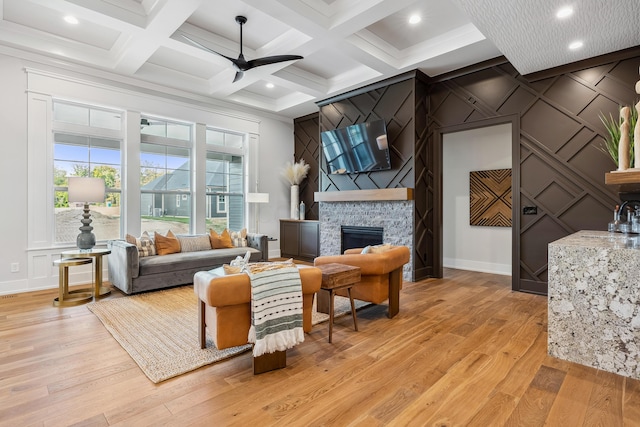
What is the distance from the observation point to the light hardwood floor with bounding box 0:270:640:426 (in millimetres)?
1752

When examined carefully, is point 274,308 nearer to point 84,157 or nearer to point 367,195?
point 367,195

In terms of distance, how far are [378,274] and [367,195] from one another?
231cm

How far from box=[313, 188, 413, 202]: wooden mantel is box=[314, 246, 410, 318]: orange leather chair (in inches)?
65.6

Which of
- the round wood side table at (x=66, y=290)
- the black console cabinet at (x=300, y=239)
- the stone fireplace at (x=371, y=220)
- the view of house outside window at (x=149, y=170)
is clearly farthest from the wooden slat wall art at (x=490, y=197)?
the round wood side table at (x=66, y=290)

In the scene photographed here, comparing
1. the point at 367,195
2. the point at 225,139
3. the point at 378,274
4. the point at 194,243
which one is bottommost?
the point at 378,274

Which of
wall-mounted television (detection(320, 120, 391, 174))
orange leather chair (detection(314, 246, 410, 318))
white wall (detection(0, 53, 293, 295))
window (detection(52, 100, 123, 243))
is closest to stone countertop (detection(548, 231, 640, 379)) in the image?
orange leather chair (detection(314, 246, 410, 318))

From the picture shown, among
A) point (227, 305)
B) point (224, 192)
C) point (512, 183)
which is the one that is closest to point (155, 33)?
point (224, 192)

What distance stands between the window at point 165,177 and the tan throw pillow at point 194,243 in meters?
0.75

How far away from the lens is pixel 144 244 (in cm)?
471

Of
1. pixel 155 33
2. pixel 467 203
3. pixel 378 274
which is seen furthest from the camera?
pixel 467 203

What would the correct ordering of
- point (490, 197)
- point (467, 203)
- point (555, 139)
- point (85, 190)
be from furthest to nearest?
point (467, 203) < point (490, 197) < point (555, 139) < point (85, 190)

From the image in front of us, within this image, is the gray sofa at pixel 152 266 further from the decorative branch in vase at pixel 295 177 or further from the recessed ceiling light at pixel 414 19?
the recessed ceiling light at pixel 414 19

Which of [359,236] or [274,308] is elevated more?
[359,236]

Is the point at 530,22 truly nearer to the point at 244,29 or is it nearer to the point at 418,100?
the point at 418,100
